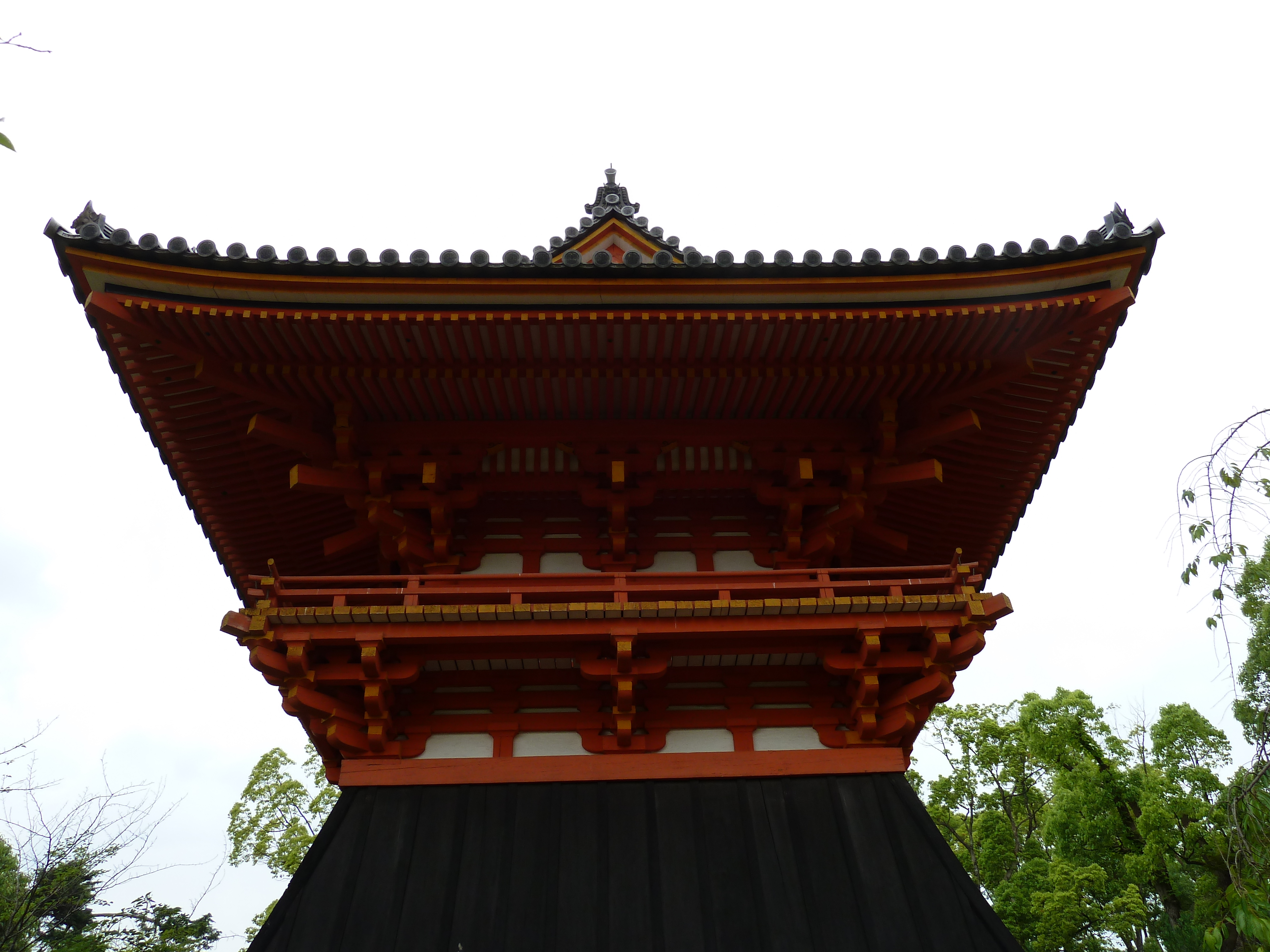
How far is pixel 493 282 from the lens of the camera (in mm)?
6758

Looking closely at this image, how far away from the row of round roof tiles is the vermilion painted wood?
12.5 feet

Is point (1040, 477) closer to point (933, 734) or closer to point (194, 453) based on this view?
point (194, 453)

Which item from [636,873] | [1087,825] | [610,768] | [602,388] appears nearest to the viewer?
[636,873]

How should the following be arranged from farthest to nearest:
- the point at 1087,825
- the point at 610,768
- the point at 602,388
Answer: the point at 1087,825, the point at 602,388, the point at 610,768

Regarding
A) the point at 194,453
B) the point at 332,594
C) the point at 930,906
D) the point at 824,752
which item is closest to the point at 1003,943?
the point at 930,906

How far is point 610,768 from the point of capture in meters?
6.96

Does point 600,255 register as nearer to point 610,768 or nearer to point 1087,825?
point 610,768

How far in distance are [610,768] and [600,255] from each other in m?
3.99

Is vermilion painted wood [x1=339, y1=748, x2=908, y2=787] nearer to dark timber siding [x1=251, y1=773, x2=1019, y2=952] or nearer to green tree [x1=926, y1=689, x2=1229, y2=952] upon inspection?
dark timber siding [x1=251, y1=773, x2=1019, y2=952]

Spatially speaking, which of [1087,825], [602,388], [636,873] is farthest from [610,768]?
[1087,825]

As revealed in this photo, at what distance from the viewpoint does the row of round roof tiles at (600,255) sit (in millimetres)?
6648

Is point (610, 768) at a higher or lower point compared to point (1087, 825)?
lower

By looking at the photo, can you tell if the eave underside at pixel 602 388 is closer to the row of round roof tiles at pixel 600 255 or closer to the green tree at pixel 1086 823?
the row of round roof tiles at pixel 600 255

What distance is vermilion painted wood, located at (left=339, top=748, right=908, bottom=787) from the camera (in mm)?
6910
